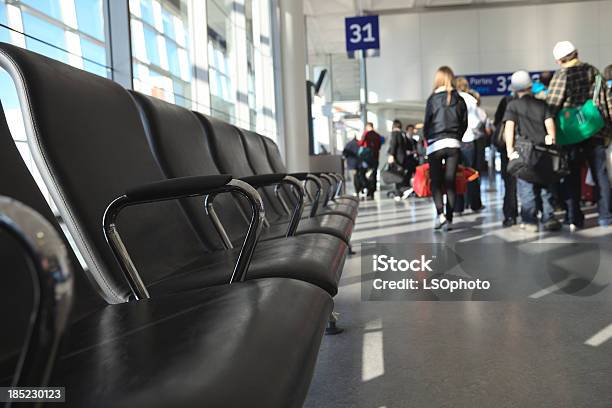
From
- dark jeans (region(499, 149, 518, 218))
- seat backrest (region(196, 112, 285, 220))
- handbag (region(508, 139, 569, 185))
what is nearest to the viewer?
seat backrest (region(196, 112, 285, 220))

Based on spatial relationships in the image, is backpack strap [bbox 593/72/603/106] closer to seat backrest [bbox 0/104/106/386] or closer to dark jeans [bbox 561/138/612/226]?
dark jeans [bbox 561/138/612/226]

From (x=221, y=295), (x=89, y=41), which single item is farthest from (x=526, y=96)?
(x=221, y=295)

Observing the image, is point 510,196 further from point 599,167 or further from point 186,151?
point 186,151

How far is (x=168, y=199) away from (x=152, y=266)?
339mm

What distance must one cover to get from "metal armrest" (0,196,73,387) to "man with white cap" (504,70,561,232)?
194 inches

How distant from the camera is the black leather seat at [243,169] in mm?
2160

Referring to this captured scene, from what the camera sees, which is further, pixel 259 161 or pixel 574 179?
pixel 574 179

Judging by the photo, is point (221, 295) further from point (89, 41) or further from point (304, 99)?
point (304, 99)

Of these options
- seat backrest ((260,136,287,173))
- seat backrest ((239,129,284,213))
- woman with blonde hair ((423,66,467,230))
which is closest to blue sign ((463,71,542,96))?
woman with blonde hair ((423,66,467,230))

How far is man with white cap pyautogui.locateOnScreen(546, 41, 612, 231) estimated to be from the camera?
16.0 ft

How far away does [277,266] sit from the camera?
1.31 m

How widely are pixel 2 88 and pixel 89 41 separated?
950 mm

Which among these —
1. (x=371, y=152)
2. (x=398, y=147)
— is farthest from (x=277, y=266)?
(x=371, y=152)

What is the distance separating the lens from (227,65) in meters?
6.38
